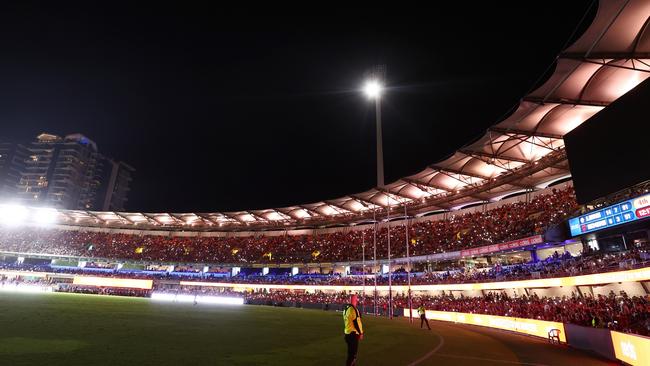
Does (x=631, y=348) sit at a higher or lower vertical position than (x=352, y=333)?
lower

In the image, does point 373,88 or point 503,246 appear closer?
point 503,246

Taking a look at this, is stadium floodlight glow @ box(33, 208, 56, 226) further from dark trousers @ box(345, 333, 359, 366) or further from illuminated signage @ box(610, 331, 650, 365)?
illuminated signage @ box(610, 331, 650, 365)

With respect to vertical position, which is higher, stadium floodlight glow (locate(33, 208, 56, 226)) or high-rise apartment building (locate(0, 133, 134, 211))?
high-rise apartment building (locate(0, 133, 134, 211))

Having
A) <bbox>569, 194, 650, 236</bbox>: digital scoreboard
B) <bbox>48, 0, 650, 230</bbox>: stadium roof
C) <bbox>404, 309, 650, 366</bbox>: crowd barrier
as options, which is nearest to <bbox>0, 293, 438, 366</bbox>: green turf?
<bbox>404, 309, 650, 366</bbox>: crowd barrier

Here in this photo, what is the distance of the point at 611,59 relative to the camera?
1753 cm

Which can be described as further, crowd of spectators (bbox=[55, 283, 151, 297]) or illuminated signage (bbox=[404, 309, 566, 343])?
crowd of spectators (bbox=[55, 283, 151, 297])

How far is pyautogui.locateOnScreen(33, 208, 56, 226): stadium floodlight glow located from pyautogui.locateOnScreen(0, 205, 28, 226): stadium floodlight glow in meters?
1.98

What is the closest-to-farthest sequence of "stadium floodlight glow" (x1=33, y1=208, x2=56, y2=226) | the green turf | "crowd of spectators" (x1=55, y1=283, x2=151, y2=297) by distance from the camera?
the green turf < "crowd of spectators" (x1=55, y1=283, x2=151, y2=297) < "stadium floodlight glow" (x1=33, y1=208, x2=56, y2=226)

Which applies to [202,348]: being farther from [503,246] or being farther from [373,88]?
[373,88]

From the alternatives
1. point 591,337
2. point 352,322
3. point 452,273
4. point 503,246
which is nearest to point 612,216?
point 591,337

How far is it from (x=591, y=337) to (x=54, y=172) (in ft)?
513

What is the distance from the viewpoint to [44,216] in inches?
3017

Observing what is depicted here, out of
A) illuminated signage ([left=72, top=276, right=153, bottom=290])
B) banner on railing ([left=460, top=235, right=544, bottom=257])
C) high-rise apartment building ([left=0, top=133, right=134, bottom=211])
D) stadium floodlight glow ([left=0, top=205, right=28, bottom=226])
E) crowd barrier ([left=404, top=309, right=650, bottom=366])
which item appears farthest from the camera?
high-rise apartment building ([left=0, top=133, right=134, bottom=211])

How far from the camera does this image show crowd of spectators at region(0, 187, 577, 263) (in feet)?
119
